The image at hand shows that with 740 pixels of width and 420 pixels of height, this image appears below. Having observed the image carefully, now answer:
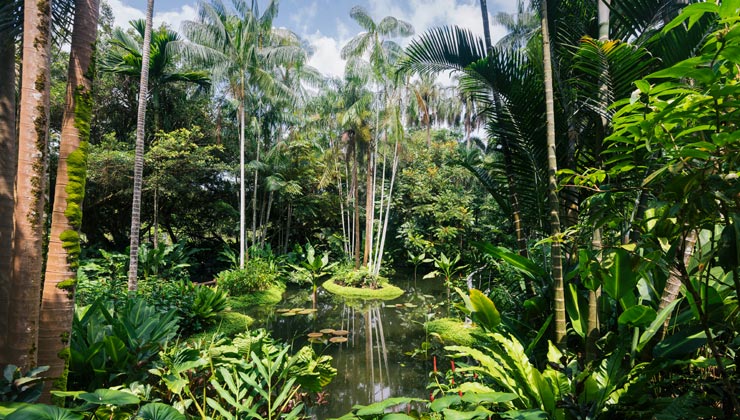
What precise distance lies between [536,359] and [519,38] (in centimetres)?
1487

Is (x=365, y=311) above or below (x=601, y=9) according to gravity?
below

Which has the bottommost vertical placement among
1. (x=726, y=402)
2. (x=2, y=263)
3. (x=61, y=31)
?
(x=726, y=402)

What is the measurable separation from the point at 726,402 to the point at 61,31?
523cm

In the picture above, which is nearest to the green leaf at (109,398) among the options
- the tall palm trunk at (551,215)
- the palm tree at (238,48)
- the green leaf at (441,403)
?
the green leaf at (441,403)

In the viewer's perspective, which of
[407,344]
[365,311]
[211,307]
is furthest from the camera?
[365,311]

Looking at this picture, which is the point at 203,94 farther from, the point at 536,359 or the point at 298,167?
the point at 536,359

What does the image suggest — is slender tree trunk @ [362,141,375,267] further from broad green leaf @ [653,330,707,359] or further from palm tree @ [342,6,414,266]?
broad green leaf @ [653,330,707,359]

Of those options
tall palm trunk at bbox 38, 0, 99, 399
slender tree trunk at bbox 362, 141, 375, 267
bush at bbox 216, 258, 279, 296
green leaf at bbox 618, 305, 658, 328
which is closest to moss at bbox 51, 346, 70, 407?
tall palm trunk at bbox 38, 0, 99, 399

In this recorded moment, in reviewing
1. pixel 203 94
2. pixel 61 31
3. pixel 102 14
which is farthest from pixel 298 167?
pixel 61 31

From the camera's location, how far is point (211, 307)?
7.29 meters

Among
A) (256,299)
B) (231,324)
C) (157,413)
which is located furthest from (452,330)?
(256,299)

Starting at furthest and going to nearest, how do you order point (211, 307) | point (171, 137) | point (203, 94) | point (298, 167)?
point (298, 167) < point (203, 94) < point (171, 137) < point (211, 307)

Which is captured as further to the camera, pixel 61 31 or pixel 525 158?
pixel 525 158

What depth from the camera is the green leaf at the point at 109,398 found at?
1.90 metres
